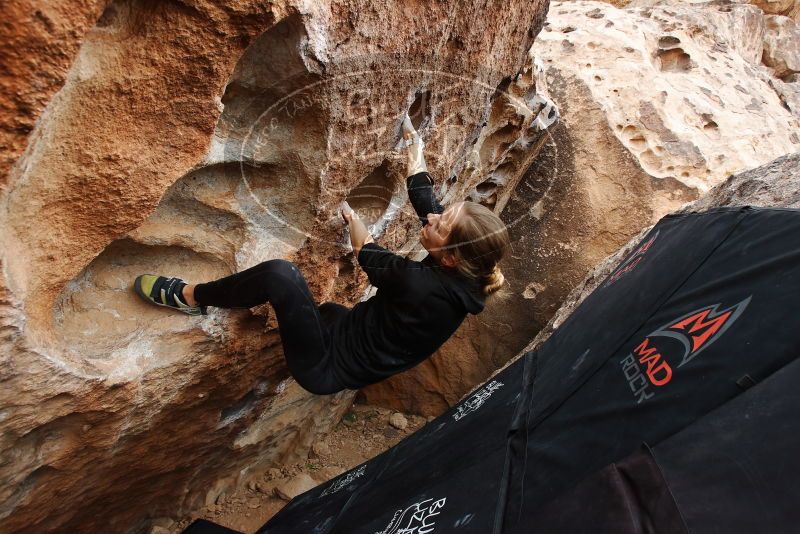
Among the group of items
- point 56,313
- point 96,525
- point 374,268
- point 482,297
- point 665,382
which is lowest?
point 96,525

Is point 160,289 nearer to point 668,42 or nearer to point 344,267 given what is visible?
point 344,267

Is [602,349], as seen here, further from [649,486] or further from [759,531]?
[759,531]

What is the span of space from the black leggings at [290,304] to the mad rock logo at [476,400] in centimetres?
47

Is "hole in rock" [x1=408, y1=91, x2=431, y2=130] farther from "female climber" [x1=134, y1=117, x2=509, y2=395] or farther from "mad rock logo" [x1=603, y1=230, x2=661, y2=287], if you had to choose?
"mad rock logo" [x1=603, y1=230, x2=661, y2=287]

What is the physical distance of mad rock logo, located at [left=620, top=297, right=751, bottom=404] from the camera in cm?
124

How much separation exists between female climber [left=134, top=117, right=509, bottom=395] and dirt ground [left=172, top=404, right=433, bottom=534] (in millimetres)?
1482

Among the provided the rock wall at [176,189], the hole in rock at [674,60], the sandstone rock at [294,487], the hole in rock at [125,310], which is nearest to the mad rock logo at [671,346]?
the rock wall at [176,189]

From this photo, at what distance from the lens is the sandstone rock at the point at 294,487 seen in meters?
3.04

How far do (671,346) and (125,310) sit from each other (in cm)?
154

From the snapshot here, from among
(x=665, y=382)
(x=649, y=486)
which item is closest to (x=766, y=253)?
(x=665, y=382)

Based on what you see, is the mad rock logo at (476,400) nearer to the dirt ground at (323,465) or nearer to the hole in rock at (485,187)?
the hole in rock at (485,187)

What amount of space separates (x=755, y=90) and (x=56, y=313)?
4237 mm

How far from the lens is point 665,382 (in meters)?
1.25

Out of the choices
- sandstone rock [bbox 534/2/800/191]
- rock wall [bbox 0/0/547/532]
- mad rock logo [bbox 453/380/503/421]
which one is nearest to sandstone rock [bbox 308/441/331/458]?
rock wall [bbox 0/0/547/532]
